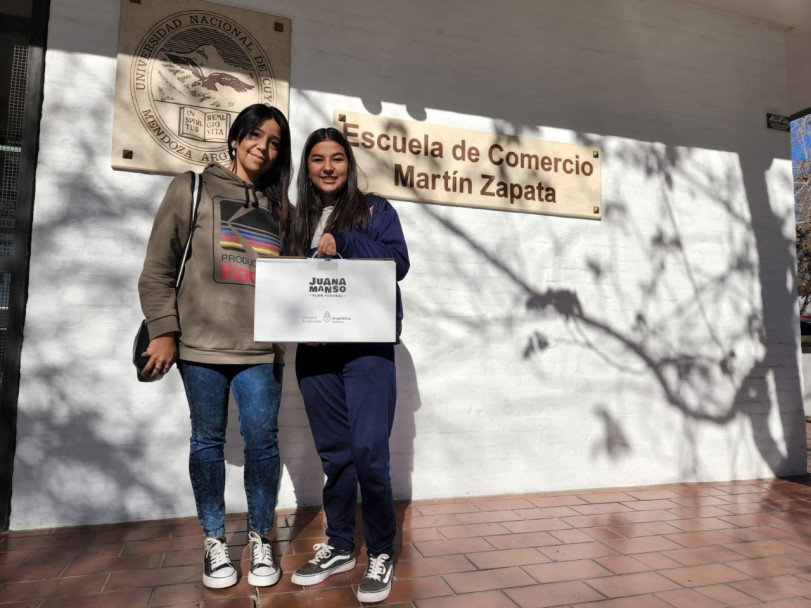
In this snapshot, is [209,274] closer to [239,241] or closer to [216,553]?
[239,241]

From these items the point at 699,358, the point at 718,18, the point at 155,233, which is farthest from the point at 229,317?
the point at 718,18

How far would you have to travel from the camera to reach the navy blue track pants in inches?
85.4

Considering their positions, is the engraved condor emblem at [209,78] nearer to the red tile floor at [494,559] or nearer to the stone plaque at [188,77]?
the stone plaque at [188,77]

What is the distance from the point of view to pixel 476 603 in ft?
7.01

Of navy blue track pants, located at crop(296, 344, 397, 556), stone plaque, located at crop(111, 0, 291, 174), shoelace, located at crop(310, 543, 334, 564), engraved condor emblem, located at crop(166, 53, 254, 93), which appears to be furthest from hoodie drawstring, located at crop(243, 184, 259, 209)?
shoelace, located at crop(310, 543, 334, 564)

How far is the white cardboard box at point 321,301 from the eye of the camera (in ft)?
6.81

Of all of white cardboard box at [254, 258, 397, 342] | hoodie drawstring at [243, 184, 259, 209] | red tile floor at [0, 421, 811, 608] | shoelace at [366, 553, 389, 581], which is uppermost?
Result: hoodie drawstring at [243, 184, 259, 209]

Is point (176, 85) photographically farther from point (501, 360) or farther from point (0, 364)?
point (501, 360)

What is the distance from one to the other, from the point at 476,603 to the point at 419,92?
2.86m

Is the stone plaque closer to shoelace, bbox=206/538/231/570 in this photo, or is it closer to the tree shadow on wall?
the tree shadow on wall

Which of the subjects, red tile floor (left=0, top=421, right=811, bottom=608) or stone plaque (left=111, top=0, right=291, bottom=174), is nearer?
red tile floor (left=0, top=421, right=811, bottom=608)

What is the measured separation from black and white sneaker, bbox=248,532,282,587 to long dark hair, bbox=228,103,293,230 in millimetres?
1308

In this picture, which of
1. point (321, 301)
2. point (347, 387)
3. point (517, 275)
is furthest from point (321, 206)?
point (517, 275)

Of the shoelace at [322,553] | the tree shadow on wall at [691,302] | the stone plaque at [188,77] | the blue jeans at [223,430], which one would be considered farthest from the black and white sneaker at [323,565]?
the stone plaque at [188,77]
